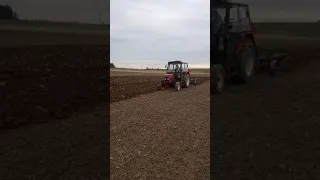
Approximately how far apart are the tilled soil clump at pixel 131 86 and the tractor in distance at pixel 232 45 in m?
0.33

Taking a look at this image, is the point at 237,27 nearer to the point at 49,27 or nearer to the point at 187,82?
the point at 49,27

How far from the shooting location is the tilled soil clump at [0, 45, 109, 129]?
11.8 ft

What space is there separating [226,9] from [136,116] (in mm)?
1566

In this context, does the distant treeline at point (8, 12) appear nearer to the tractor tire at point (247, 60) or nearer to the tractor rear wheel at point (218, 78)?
the tractor rear wheel at point (218, 78)

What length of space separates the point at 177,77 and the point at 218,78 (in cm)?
211

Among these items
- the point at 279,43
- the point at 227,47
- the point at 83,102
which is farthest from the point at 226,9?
the point at 83,102

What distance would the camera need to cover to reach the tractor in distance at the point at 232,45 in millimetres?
3344

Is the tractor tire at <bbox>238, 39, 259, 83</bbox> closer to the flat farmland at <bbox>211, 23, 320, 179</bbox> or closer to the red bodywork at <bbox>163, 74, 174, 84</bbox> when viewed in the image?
the flat farmland at <bbox>211, 23, 320, 179</bbox>

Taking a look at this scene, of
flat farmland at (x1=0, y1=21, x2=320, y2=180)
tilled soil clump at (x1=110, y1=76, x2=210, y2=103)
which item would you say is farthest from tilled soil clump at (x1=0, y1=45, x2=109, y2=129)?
tilled soil clump at (x1=110, y1=76, x2=210, y2=103)

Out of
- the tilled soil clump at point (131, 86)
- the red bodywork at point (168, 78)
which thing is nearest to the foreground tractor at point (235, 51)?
the tilled soil clump at point (131, 86)

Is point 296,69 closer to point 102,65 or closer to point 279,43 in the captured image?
point 279,43

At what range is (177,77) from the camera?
554 centimetres

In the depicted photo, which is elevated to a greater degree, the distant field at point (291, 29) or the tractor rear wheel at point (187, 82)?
the distant field at point (291, 29)

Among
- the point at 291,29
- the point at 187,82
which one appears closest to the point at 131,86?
the point at 187,82
